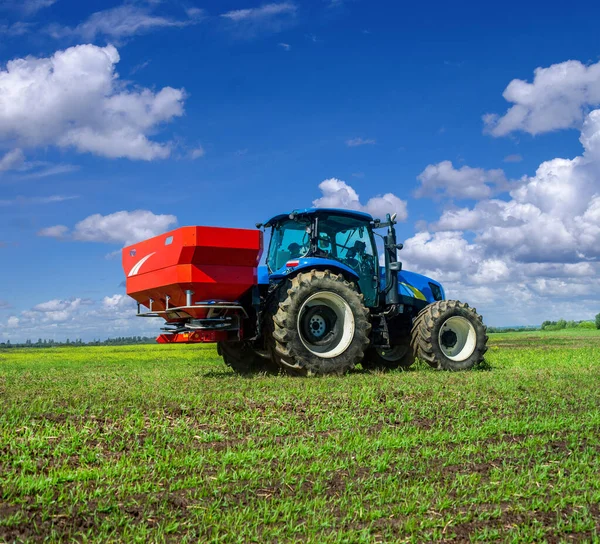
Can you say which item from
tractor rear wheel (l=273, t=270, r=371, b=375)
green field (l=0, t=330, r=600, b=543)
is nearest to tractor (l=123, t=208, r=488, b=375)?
tractor rear wheel (l=273, t=270, r=371, b=375)

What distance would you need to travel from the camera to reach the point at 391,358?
1382cm

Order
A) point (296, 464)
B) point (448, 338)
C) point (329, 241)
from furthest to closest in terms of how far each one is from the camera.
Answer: point (448, 338) → point (329, 241) → point (296, 464)

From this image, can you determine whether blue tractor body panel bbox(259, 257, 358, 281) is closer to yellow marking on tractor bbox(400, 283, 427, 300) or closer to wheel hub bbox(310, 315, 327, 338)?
wheel hub bbox(310, 315, 327, 338)

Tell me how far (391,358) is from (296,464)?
27.7 ft

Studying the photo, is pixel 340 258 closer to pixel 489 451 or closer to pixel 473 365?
pixel 473 365

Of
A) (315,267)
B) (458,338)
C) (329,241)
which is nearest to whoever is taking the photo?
(315,267)

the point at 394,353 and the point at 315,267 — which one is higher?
the point at 315,267

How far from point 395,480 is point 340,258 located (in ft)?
23.7

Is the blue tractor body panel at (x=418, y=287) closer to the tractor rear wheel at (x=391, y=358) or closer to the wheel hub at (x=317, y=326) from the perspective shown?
the tractor rear wheel at (x=391, y=358)

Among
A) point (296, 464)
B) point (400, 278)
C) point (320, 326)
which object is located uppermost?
point (400, 278)

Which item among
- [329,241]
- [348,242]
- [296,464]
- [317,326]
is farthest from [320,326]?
[296,464]

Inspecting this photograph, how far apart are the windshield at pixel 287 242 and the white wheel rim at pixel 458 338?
138 inches

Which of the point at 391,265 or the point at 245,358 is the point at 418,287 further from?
the point at 245,358

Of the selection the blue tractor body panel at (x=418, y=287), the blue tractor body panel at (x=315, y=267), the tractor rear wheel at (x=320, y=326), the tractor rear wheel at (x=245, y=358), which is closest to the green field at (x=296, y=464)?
the tractor rear wheel at (x=320, y=326)
